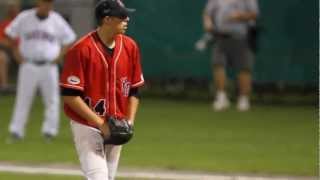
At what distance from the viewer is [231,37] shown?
16.7 metres

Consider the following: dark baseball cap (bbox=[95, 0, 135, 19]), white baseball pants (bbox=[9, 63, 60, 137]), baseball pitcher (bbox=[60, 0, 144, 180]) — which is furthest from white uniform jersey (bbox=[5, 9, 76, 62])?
dark baseball cap (bbox=[95, 0, 135, 19])

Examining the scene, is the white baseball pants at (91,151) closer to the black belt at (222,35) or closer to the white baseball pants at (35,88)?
the white baseball pants at (35,88)

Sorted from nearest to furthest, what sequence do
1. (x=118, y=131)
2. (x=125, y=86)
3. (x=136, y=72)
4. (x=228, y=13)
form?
1. (x=118, y=131)
2. (x=125, y=86)
3. (x=136, y=72)
4. (x=228, y=13)

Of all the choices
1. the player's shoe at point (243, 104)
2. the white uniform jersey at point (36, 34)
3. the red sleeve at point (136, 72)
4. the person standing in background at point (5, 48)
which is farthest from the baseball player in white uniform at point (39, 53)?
the person standing in background at point (5, 48)

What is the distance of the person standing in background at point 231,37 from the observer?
54.0 feet

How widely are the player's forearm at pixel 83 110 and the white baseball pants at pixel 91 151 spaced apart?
0.14 metres

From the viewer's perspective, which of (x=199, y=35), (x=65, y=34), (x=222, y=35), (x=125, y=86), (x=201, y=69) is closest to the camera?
(x=125, y=86)

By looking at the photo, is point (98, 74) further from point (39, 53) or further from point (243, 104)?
point (243, 104)

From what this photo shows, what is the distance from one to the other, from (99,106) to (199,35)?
11.9 metres

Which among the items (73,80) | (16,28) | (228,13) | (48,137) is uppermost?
(73,80)

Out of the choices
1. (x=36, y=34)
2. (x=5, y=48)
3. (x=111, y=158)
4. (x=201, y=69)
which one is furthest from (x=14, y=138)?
(x=5, y=48)

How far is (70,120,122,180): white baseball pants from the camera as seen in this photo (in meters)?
6.60

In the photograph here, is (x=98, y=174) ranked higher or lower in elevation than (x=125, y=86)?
lower

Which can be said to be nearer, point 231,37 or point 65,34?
point 65,34
